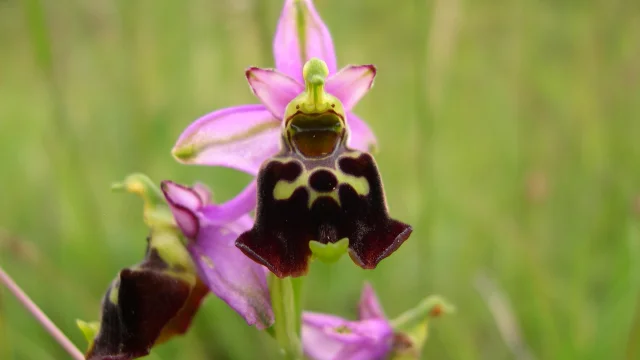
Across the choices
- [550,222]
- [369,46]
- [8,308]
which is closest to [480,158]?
[550,222]

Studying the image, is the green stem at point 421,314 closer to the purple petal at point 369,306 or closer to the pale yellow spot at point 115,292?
the purple petal at point 369,306

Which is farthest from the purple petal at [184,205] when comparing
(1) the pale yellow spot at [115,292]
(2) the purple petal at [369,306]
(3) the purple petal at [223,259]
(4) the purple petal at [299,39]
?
(2) the purple petal at [369,306]

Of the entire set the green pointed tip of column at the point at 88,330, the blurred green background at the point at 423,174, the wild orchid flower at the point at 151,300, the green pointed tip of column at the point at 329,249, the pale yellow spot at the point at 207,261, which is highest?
the green pointed tip of column at the point at 329,249

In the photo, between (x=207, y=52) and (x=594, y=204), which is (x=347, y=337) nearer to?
(x=594, y=204)

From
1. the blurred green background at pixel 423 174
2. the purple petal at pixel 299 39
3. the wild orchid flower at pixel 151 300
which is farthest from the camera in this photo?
the blurred green background at pixel 423 174

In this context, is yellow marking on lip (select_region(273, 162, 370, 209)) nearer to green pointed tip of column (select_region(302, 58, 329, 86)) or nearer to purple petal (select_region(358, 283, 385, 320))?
green pointed tip of column (select_region(302, 58, 329, 86))

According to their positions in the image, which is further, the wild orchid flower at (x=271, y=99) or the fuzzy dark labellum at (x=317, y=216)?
the wild orchid flower at (x=271, y=99)

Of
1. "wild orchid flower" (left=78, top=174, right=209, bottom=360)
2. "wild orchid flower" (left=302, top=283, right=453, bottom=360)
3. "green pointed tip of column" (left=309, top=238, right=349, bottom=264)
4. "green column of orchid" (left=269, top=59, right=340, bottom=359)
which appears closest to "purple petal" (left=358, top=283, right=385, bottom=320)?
"wild orchid flower" (left=302, top=283, right=453, bottom=360)
